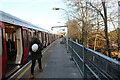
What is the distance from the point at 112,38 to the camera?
758 inches

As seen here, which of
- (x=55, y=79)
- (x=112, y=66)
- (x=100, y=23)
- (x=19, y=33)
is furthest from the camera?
(x=100, y=23)

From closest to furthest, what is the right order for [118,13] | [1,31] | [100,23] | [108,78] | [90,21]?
[108,78]
[1,31]
[118,13]
[100,23]
[90,21]

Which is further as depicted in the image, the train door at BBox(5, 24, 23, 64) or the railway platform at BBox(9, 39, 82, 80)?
the train door at BBox(5, 24, 23, 64)

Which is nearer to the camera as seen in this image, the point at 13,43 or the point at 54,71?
the point at 54,71

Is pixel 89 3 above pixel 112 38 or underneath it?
above

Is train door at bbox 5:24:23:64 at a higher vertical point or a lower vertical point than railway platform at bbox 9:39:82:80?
higher

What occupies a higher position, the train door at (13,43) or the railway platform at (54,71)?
the train door at (13,43)

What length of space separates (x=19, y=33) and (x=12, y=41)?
3.66ft

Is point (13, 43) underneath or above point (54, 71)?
above

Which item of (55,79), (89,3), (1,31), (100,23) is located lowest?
(55,79)

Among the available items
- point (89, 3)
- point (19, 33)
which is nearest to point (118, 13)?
point (89, 3)

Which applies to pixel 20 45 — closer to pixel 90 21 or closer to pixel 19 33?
pixel 19 33

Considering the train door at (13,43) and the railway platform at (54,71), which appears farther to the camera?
the train door at (13,43)

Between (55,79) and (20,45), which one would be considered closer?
(55,79)
